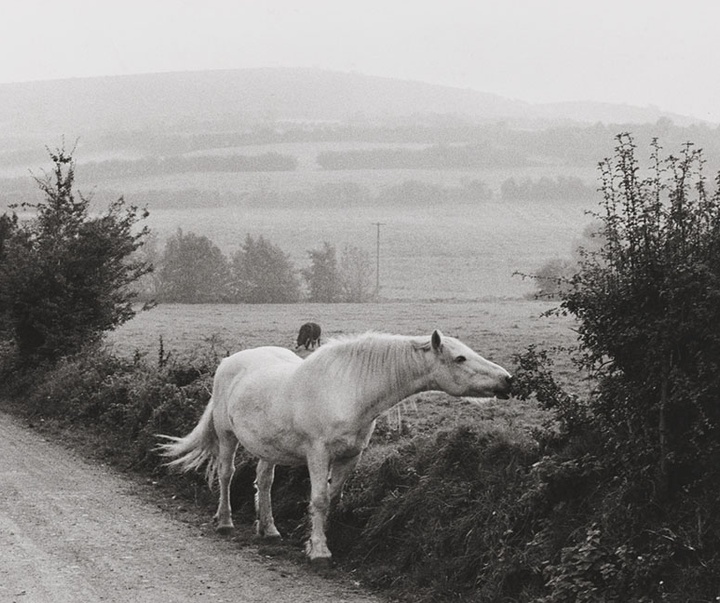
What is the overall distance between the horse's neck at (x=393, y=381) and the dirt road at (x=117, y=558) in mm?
1667

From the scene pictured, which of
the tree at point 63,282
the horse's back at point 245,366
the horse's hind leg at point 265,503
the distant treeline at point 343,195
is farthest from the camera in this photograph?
the distant treeline at point 343,195

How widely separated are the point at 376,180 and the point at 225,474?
111562 mm

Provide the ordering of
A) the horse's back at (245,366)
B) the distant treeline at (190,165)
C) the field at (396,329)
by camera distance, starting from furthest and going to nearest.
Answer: the distant treeline at (190,165)
the field at (396,329)
the horse's back at (245,366)

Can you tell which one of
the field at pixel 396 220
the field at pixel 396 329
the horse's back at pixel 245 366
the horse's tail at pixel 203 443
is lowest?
the field at pixel 396 329

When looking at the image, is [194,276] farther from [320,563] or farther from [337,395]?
[320,563]

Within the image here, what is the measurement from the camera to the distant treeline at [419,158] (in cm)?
12788

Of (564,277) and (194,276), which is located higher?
(564,277)

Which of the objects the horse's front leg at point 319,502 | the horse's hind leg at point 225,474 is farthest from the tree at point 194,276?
the horse's front leg at point 319,502

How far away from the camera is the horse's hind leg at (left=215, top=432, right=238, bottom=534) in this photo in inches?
368

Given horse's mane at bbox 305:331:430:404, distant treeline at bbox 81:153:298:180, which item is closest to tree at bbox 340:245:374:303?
distant treeline at bbox 81:153:298:180

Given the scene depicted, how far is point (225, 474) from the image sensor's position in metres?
9.58

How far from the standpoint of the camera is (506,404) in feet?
43.8

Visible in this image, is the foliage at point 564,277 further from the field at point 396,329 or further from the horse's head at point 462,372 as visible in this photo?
the field at point 396,329

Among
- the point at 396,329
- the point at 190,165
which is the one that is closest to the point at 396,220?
the point at 190,165
